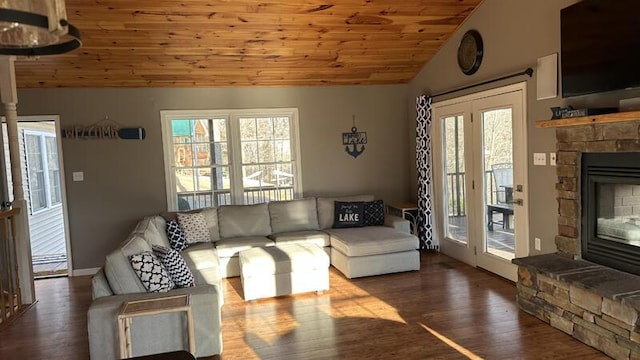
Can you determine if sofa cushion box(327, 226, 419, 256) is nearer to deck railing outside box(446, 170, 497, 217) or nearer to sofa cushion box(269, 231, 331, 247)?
sofa cushion box(269, 231, 331, 247)

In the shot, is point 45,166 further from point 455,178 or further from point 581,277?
point 581,277

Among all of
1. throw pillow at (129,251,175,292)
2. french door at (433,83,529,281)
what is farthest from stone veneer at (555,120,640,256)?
throw pillow at (129,251,175,292)

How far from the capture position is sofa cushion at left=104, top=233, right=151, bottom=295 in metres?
3.21

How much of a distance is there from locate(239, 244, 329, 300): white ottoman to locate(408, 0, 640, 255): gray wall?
2.11 m

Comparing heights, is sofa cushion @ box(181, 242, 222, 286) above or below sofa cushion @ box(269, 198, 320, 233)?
below

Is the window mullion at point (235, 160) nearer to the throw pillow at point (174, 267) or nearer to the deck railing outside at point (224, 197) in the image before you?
the deck railing outside at point (224, 197)

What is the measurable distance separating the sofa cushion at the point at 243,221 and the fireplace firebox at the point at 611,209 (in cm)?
362

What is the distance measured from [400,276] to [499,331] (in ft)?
5.43

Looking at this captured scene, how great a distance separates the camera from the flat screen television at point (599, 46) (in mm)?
3141

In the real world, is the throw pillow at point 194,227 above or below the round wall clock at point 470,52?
below

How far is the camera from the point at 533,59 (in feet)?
13.7

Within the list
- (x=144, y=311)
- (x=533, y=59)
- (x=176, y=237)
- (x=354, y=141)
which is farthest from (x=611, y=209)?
(x=176, y=237)

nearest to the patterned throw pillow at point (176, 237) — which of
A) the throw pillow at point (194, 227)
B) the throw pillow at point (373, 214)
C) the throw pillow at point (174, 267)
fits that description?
the throw pillow at point (194, 227)

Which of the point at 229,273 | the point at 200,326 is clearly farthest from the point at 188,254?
the point at 200,326
